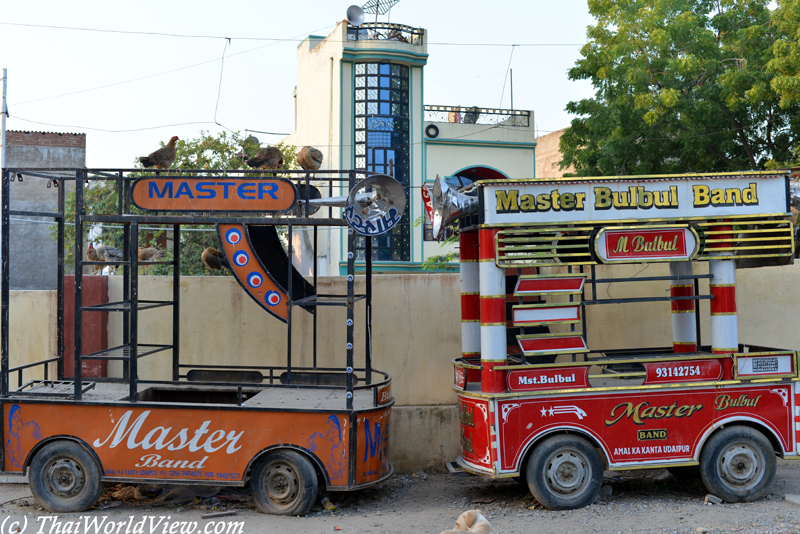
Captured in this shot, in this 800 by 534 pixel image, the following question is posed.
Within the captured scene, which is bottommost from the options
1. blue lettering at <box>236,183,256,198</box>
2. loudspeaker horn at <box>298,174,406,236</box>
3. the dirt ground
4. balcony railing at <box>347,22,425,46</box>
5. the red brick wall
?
the dirt ground

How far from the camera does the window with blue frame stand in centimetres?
2200

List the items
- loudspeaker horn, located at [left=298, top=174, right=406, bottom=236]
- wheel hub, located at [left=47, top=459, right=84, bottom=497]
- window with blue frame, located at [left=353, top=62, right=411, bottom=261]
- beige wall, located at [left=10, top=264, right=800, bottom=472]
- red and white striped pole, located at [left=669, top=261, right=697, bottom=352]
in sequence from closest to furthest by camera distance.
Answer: loudspeaker horn, located at [left=298, top=174, right=406, bottom=236], wheel hub, located at [left=47, top=459, right=84, bottom=497], red and white striped pole, located at [left=669, top=261, right=697, bottom=352], beige wall, located at [left=10, top=264, right=800, bottom=472], window with blue frame, located at [left=353, top=62, right=411, bottom=261]

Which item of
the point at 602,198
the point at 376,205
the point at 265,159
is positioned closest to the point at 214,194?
the point at 265,159

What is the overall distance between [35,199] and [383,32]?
1314cm

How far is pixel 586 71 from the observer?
14.1 meters

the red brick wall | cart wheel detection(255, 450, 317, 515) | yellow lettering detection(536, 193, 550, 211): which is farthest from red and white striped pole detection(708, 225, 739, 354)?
the red brick wall

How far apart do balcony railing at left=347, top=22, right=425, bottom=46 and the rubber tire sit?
59.6 feet

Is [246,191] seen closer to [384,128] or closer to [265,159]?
[265,159]

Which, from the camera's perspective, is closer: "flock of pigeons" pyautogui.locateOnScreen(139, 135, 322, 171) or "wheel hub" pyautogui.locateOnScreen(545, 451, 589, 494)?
"wheel hub" pyautogui.locateOnScreen(545, 451, 589, 494)

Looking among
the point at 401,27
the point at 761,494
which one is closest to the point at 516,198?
the point at 761,494

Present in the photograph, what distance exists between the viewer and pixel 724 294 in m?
6.62

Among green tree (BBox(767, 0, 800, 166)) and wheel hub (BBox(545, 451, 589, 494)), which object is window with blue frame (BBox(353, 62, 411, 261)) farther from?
wheel hub (BBox(545, 451, 589, 494))

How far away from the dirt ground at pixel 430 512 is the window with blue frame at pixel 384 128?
1497cm

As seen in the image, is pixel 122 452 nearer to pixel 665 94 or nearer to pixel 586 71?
pixel 665 94
